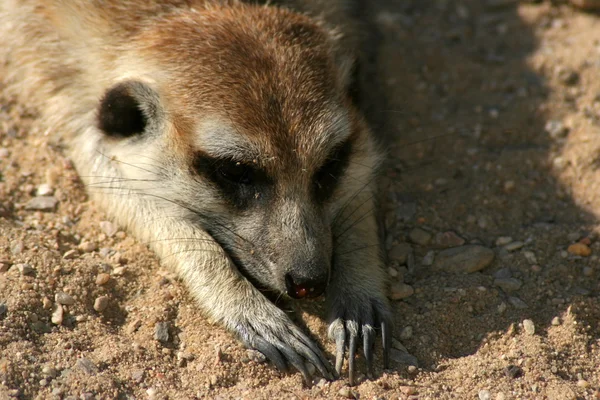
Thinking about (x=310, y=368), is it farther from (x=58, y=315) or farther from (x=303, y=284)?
(x=58, y=315)

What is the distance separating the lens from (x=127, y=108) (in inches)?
150

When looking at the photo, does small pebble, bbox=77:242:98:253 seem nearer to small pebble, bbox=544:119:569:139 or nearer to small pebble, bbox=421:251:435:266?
small pebble, bbox=421:251:435:266

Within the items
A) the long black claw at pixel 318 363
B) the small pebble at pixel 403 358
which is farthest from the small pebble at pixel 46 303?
the small pebble at pixel 403 358


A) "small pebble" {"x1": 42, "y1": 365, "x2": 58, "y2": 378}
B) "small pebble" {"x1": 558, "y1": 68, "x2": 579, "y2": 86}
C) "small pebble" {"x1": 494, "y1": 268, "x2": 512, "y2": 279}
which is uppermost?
"small pebble" {"x1": 558, "y1": 68, "x2": 579, "y2": 86}

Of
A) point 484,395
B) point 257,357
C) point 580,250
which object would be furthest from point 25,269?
point 580,250

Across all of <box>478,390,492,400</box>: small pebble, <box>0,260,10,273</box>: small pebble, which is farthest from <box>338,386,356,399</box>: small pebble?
<box>0,260,10,273</box>: small pebble

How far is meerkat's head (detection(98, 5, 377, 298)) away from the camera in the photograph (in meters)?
3.49

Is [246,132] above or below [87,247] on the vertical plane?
above

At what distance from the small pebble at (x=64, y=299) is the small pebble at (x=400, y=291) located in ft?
5.38

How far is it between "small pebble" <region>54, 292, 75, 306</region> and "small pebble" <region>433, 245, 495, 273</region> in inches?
76.5

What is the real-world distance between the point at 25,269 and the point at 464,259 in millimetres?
2334

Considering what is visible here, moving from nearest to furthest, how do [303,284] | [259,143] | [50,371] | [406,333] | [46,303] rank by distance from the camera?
[50,371]
[303,284]
[259,143]
[46,303]
[406,333]

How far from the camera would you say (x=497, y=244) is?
13.9ft

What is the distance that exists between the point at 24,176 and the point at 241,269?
5.09ft
